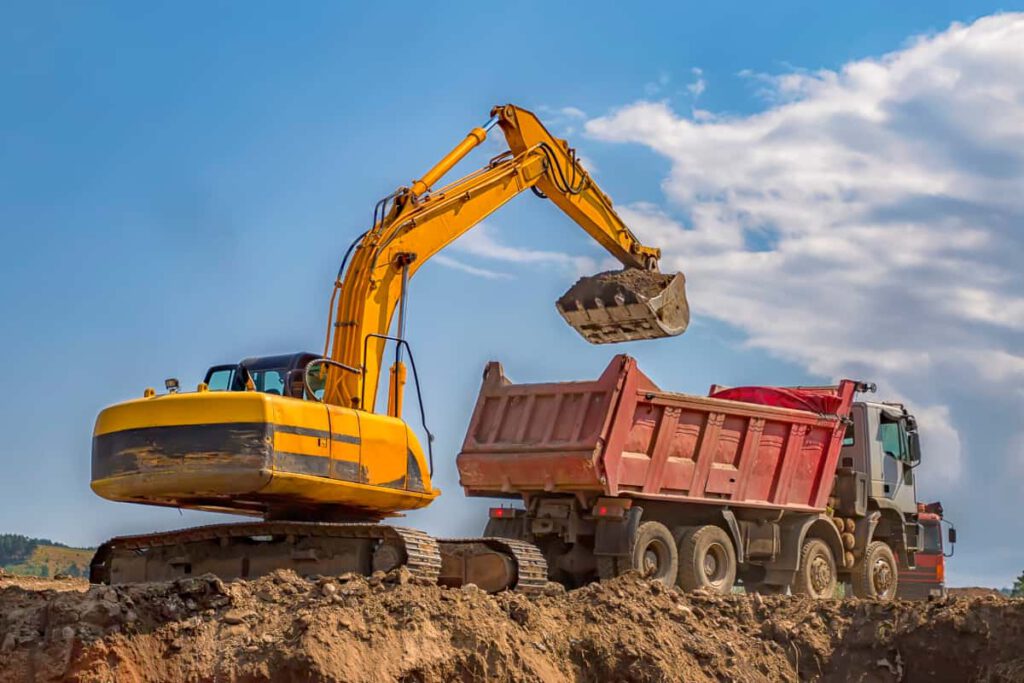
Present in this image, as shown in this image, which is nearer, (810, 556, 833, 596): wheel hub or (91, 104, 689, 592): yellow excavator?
(91, 104, 689, 592): yellow excavator

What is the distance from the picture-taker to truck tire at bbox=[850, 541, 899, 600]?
19852 mm

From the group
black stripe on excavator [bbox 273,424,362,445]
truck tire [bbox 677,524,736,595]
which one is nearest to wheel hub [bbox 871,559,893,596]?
truck tire [bbox 677,524,736,595]

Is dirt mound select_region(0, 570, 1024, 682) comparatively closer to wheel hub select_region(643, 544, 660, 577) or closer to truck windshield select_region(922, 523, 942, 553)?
wheel hub select_region(643, 544, 660, 577)

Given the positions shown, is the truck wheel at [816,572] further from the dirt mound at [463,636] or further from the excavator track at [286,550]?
the excavator track at [286,550]

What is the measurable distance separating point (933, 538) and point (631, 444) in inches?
345

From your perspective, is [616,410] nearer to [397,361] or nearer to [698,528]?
[698,528]

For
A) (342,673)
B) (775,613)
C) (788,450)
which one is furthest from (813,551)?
(342,673)

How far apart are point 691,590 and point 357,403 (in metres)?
5.37

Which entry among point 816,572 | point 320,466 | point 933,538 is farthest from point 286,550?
point 933,538

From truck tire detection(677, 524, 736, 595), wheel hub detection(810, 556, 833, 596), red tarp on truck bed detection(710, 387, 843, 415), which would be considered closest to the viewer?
truck tire detection(677, 524, 736, 595)

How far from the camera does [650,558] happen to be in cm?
1606

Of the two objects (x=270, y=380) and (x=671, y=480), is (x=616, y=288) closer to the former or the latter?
(x=671, y=480)

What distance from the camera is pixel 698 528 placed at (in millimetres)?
16578

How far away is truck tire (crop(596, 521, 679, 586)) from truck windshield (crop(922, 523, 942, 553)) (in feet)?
25.1
